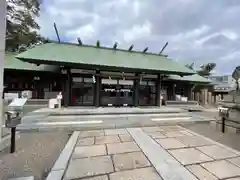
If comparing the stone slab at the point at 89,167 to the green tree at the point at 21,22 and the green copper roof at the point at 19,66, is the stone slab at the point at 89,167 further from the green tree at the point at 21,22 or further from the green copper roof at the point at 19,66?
the green tree at the point at 21,22

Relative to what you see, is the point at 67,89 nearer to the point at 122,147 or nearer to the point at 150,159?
the point at 122,147

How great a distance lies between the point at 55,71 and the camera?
11.8 meters

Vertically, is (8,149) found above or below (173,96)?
below

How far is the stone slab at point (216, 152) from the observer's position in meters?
3.62

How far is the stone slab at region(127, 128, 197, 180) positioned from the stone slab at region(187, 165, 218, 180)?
0.12 m

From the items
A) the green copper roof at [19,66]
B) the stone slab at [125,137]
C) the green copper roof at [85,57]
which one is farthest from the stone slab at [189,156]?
the green copper roof at [19,66]

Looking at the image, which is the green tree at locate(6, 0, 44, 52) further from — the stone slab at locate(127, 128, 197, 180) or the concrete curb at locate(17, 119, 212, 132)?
the stone slab at locate(127, 128, 197, 180)

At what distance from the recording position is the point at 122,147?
4.08 m

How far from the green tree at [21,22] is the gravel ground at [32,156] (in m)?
15.9

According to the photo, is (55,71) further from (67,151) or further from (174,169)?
(174,169)

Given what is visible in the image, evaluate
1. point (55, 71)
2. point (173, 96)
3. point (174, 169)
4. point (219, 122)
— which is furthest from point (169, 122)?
point (55, 71)

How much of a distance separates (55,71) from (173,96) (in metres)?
11.5

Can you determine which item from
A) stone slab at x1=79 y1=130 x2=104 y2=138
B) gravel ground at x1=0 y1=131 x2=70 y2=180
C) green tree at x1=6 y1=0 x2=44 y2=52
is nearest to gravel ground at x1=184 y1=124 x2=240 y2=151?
stone slab at x1=79 y1=130 x2=104 y2=138

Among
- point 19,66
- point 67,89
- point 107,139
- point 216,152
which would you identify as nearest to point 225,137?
point 216,152
